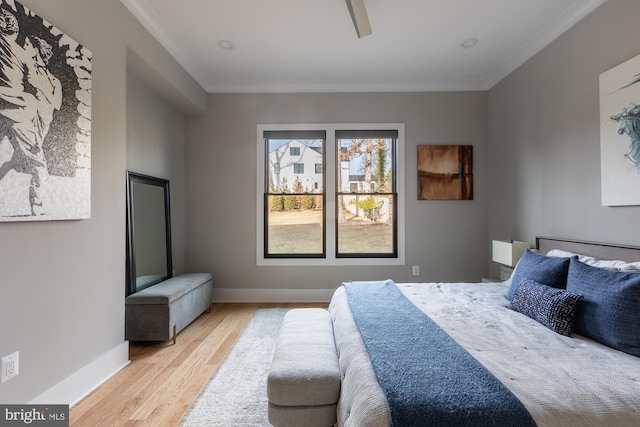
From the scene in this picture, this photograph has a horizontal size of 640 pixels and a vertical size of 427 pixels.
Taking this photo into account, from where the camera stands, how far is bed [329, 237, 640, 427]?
1.09m

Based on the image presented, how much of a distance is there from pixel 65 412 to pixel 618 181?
12.6 feet

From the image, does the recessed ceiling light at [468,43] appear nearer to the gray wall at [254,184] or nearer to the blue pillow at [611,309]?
the gray wall at [254,184]

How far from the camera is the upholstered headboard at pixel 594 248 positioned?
214cm

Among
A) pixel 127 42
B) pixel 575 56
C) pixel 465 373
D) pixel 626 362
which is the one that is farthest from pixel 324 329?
pixel 575 56

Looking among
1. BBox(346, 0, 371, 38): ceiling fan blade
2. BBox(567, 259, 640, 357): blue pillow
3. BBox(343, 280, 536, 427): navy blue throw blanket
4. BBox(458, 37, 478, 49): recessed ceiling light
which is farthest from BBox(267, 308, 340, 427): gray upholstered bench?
BBox(458, 37, 478, 49): recessed ceiling light

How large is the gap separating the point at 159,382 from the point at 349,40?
3.35 m

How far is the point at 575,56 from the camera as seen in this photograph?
273 centimetres

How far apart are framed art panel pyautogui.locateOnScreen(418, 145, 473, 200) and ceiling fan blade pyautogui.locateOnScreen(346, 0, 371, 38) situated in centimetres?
203

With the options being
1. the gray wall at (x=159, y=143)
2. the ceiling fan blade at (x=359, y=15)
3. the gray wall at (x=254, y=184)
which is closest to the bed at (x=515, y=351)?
the gray wall at (x=254, y=184)

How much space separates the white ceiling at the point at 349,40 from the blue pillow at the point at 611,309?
2.20 meters

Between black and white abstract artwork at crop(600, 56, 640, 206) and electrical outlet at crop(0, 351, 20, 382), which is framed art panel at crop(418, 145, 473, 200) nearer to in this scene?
black and white abstract artwork at crop(600, 56, 640, 206)

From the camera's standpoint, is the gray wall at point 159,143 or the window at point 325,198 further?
the window at point 325,198

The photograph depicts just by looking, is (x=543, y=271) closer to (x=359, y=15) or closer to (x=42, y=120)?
(x=359, y=15)

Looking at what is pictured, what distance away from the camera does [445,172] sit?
13.8 feet
